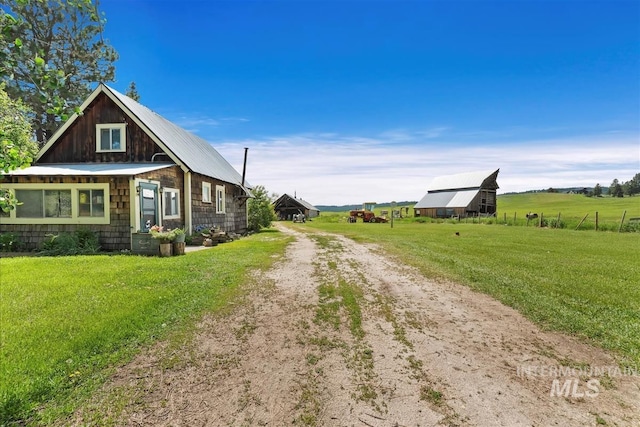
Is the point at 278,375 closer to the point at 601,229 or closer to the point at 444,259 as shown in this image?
the point at 444,259

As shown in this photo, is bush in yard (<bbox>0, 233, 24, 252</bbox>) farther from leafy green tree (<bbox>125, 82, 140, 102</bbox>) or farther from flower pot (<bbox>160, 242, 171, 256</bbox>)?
leafy green tree (<bbox>125, 82, 140, 102</bbox>)

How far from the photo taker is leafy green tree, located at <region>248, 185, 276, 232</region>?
2788 centimetres

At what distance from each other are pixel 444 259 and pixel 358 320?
702 centimetres

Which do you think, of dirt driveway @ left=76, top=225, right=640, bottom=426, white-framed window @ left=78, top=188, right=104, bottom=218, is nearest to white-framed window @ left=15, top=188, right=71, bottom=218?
white-framed window @ left=78, top=188, right=104, bottom=218

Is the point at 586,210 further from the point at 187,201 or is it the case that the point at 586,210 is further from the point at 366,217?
the point at 187,201

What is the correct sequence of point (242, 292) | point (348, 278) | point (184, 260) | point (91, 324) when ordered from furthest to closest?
point (184, 260)
point (348, 278)
point (242, 292)
point (91, 324)

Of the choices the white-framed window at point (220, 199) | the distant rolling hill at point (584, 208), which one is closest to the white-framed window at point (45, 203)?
the white-framed window at point (220, 199)

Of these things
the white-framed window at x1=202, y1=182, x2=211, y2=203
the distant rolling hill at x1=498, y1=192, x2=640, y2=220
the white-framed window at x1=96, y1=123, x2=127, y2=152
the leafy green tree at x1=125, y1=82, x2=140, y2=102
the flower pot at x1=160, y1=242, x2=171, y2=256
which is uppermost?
the leafy green tree at x1=125, y1=82, x2=140, y2=102

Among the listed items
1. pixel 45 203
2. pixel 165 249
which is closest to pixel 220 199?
pixel 45 203

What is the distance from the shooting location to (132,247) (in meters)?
12.6

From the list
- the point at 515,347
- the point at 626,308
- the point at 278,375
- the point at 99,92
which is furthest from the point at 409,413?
the point at 99,92

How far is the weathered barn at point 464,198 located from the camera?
187ft

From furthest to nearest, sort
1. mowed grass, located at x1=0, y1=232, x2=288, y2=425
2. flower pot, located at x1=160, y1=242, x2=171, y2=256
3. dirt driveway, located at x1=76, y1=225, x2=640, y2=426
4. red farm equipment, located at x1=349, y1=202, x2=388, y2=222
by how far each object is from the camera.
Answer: red farm equipment, located at x1=349, y1=202, x2=388, y2=222
flower pot, located at x1=160, y1=242, x2=171, y2=256
mowed grass, located at x1=0, y1=232, x2=288, y2=425
dirt driveway, located at x1=76, y1=225, x2=640, y2=426

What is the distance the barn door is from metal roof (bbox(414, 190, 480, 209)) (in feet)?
172
